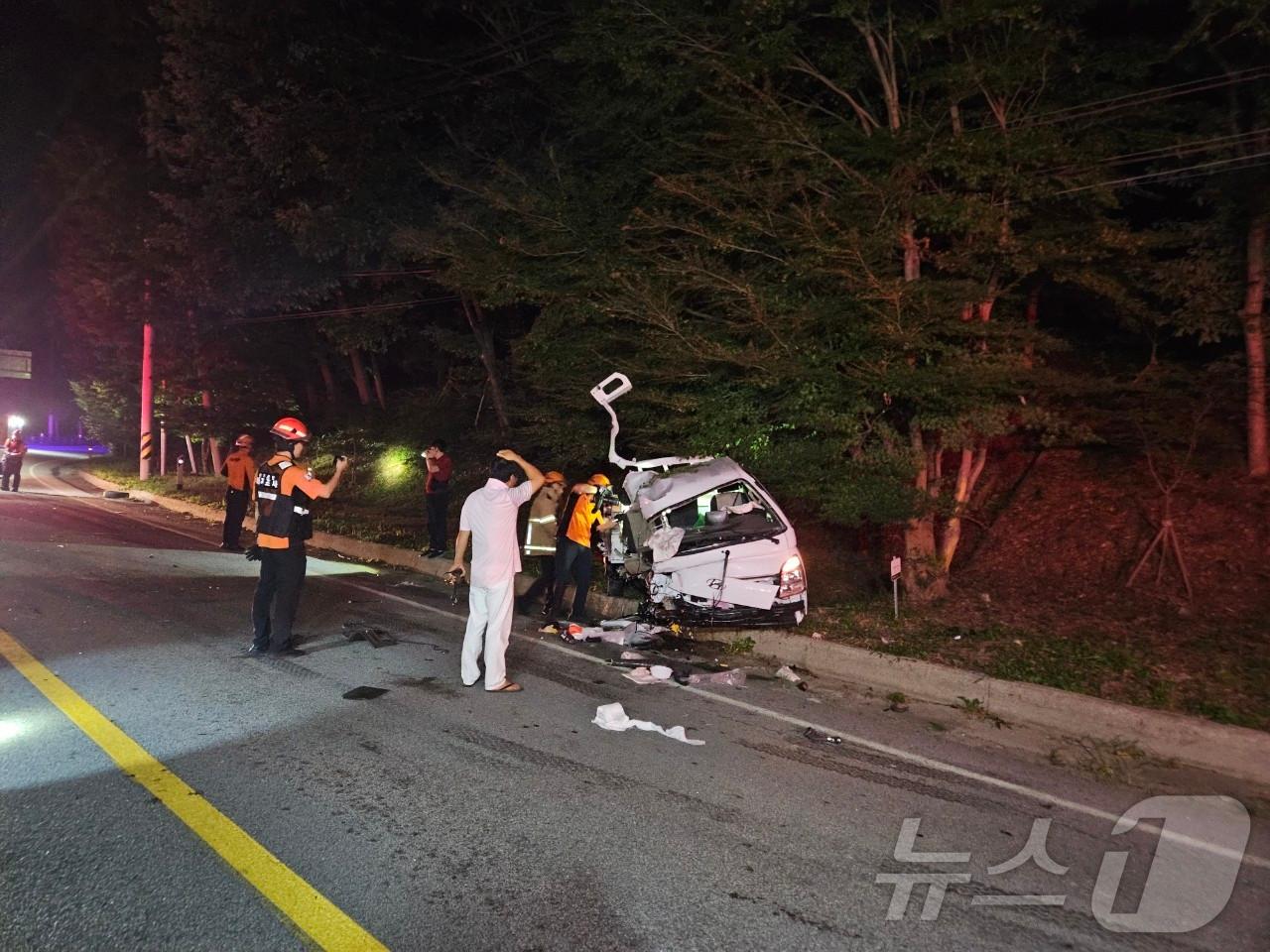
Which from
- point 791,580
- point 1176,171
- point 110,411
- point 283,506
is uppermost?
point 1176,171

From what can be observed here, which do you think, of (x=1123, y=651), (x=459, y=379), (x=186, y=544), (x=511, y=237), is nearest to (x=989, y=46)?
(x=1123, y=651)

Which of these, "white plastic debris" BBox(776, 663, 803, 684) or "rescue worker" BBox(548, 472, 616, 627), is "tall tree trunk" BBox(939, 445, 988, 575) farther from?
"rescue worker" BBox(548, 472, 616, 627)

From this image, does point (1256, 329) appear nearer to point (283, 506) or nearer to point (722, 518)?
point (722, 518)

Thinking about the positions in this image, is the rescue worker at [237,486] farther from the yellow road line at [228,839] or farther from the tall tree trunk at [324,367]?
the tall tree trunk at [324,367]

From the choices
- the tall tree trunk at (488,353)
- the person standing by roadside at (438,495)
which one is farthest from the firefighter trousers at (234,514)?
the tall tree trunk at (488,353)

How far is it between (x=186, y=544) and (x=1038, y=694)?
525 inches

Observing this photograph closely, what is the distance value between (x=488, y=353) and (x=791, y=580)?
41.2 feet

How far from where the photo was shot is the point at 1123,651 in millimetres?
6875

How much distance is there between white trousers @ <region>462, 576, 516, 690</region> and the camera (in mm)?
6312

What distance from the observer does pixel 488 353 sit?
1870 centimetres

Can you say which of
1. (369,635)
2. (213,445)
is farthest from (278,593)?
(213,445)

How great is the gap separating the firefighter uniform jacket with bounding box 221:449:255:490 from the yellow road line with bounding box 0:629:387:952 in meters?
7.07

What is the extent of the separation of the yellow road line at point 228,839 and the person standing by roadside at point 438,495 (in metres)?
7.28

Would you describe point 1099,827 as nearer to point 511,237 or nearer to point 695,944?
point 695,944
